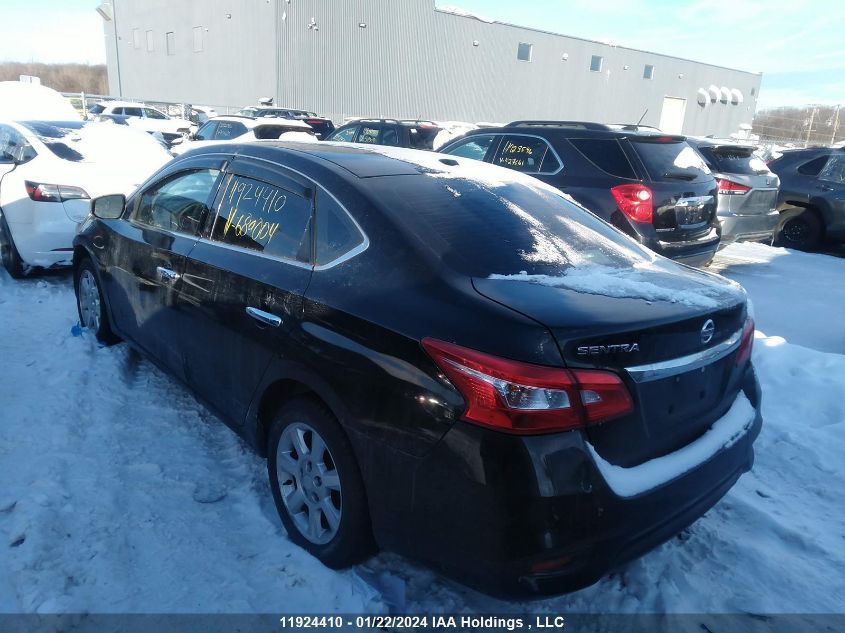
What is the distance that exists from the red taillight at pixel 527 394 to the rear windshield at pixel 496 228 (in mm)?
487

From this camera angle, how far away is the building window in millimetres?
36938

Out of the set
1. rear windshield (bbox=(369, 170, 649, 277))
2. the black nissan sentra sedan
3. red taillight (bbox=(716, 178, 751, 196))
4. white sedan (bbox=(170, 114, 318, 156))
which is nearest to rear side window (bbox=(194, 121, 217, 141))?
white sedan (bbox=(170, 114, 318, 156))

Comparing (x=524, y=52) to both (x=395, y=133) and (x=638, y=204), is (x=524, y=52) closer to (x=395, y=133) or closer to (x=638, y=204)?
(x=395, y=133)

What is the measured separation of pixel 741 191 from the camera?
8039mm

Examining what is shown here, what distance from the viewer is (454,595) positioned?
8.45 feet

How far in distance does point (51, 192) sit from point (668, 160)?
603 centimetres

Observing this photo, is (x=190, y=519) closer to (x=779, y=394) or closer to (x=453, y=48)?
(x=779, y=394)

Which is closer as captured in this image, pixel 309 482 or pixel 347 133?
pixel 309 482

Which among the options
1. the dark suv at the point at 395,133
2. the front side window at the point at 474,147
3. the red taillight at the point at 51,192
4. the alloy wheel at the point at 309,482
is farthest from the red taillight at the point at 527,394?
the dark suv at the point at 395,133

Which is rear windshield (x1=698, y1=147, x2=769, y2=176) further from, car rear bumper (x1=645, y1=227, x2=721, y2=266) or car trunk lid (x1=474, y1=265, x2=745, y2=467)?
car trunk lid (x1=474, y1=265, x2=745, y2=467)

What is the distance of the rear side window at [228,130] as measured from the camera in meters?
14.1

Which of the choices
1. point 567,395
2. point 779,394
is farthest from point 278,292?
point 779,394

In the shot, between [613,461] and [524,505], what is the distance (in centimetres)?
35

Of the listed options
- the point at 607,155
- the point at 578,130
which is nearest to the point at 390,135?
the point at 578,130
